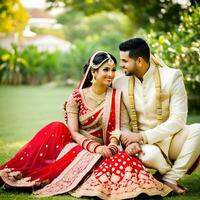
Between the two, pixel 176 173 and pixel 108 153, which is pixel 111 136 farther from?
pixel 176 173

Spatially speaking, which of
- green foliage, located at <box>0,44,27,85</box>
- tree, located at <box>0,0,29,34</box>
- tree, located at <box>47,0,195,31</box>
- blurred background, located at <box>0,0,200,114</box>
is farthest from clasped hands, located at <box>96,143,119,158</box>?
green foliage, located at <box>0,44,27,85</box>

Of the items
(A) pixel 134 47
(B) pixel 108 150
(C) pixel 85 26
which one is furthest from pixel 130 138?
(C) pixel 85 26

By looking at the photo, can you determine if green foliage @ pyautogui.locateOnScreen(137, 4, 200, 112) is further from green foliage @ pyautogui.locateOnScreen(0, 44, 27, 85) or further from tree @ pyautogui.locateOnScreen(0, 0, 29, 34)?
green foliage @ pyautogui.locateOnScreen(0, 44, 27, 85)

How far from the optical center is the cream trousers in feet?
15.5

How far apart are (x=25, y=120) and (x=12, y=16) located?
321 inches

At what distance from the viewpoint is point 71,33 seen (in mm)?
53625

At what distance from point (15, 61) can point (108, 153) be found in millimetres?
18018

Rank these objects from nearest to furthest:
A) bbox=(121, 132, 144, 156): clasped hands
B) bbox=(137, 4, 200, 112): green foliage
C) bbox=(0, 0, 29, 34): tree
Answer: bbox=(121, 132, 144, 156): clasped hands → bbox=(137, 4, 200, 112): green foliage → bbox=(0, 0, 29, 34): tree

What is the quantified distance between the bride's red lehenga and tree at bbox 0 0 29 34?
10.6 meters

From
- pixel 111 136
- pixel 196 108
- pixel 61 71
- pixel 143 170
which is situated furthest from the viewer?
pixel 61 71

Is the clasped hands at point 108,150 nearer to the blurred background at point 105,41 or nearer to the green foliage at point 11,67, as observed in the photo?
the blurred background at point 105,41

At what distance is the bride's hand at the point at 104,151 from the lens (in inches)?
185

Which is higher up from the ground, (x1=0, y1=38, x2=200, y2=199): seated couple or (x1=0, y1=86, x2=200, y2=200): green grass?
(x1=0, y1=38, x2=200, y2=199): seated couple

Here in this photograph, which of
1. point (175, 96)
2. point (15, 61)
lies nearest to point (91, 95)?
point (175, 96)
